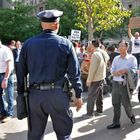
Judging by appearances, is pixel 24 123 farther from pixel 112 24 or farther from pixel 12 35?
pixel 12 35

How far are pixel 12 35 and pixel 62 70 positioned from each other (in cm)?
3582

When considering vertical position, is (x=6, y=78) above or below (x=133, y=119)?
above

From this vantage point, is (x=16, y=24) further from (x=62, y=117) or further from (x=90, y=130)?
(x=62, y=117)

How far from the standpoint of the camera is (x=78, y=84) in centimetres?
464

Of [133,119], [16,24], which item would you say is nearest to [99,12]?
[133,119]

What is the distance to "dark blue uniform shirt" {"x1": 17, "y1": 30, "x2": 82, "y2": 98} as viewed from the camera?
4.59 metres

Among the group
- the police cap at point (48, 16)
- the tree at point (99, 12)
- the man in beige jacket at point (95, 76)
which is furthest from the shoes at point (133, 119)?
the tree at point (99, 12)

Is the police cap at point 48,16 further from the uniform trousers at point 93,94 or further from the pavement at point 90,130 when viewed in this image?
the uniform trousers at point 93,94

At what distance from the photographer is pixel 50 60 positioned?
15.0ft

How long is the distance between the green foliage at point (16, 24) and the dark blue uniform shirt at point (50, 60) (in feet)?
→ 115

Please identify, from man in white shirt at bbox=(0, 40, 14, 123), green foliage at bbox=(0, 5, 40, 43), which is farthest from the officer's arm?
green foliage at bbox=(0, 5, 40, 43)

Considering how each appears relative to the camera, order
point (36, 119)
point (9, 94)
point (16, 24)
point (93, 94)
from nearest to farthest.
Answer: point (36, 119) < point (9, 94) < point (93, 94) < point (16, 24)

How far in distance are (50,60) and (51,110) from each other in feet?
1.89

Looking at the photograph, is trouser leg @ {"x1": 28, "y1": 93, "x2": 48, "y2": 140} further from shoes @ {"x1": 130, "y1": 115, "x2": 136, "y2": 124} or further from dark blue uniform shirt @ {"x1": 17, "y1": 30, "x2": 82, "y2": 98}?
shoes @ {"x1": 130, "y1": 115, "x2": 136, "y2": 124}
